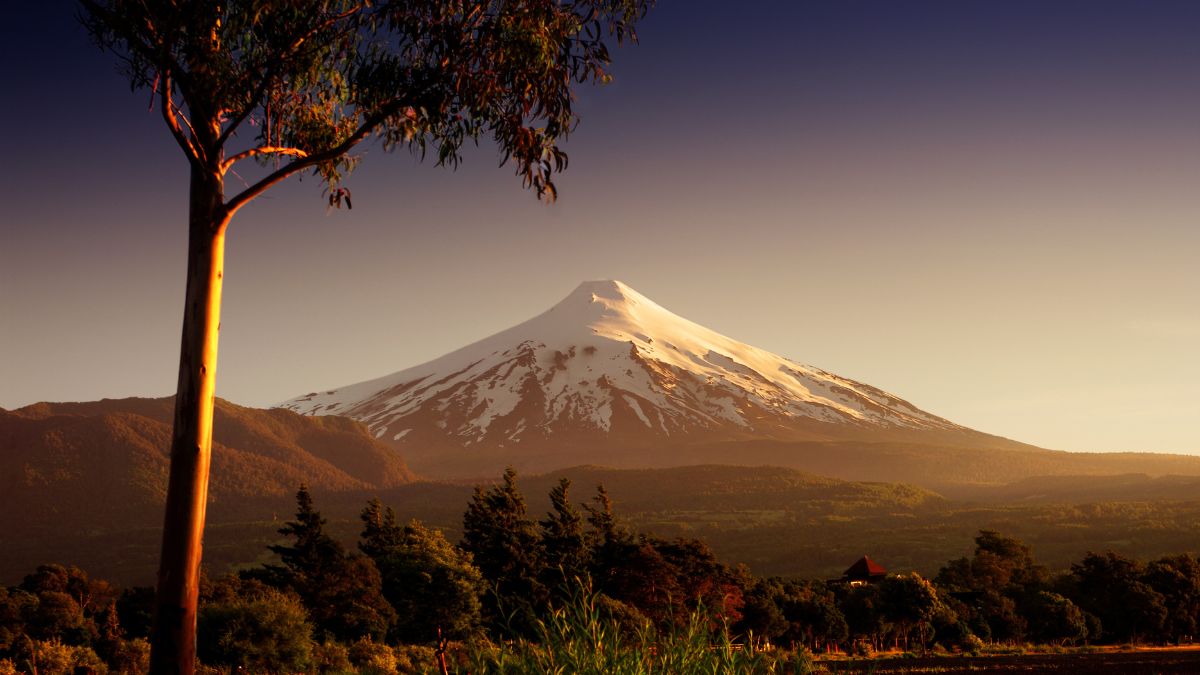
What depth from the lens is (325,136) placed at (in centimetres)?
1569

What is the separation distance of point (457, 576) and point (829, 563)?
127 m

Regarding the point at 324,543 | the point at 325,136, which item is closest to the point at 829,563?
the point at 324,543

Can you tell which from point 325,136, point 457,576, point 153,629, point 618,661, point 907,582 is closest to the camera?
point 618,661

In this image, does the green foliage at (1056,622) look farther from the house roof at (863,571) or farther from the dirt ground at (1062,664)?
the house roof at (863,571)

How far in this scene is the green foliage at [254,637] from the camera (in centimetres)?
3612

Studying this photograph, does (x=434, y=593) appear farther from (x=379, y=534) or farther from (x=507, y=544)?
(x=379, y=534)

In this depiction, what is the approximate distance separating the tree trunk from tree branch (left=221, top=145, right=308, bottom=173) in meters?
0.33

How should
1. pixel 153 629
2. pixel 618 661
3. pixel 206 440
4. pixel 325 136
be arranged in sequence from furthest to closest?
pixel 325 136 < pixel 206 440 < pixel 153 629 < pixel 618 661

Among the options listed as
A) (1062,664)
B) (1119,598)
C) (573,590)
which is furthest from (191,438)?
(1119,598)

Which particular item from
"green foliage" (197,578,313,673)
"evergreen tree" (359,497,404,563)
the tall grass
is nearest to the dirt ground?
"green foliage" (197,578,313,673)

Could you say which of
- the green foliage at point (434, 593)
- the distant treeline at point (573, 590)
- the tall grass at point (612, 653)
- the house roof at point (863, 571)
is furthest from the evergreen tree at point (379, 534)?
the tall grass at point (612, 653)

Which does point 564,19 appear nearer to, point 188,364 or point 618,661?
point 188,364

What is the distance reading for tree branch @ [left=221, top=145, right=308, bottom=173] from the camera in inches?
512

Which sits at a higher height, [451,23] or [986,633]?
[451,23]
